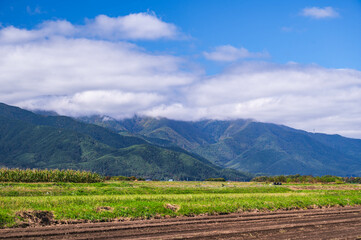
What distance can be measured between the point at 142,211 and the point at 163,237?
9572mm

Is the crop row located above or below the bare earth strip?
below

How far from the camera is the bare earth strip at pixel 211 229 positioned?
A: 26438 mm

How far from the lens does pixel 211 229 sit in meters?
29.9

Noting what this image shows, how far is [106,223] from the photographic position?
31172mm

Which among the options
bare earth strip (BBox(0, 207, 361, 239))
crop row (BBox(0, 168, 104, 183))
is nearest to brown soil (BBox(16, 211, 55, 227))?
bare earth strip (BBox(0, 207, 361, 239))

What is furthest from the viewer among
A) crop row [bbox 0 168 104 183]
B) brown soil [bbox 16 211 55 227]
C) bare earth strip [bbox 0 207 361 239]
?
crop row [bbox 0 168 104 183]

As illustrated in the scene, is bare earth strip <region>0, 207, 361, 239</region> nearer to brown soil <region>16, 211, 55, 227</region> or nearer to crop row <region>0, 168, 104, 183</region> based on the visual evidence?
brown soil <region>16, 211, 55, 227</region>

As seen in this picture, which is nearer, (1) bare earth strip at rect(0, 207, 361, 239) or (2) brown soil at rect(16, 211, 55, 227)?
(1) bare earth strip at rect(0, 207, 361, 239)

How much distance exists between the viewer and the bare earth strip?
26438 millimetres

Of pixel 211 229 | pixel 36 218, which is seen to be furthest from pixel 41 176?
pixel 211 229

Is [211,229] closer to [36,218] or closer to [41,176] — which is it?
[36,218]

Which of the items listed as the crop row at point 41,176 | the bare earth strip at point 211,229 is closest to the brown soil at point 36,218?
the bare earth strip at point 211,229

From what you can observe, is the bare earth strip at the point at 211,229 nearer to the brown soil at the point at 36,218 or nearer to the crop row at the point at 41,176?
the brown soil at the point at 36,218

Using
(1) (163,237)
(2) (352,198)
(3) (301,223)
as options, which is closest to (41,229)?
(1) (163,237)
